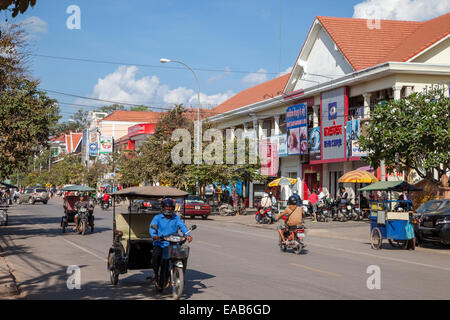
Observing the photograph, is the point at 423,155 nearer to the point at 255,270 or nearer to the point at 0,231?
the point at 255,270

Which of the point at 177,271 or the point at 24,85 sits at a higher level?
the point at 24,85

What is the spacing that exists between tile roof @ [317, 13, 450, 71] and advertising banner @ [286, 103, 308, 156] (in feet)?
17.8

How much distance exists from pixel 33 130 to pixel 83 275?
46.7ft

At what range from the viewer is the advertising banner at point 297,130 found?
131ft

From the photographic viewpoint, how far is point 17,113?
2505 cm

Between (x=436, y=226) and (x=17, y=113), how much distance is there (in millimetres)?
17494

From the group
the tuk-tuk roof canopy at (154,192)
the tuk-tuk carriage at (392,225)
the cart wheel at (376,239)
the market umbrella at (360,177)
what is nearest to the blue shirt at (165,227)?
the tuk-tuk roof canopy at (154,192)

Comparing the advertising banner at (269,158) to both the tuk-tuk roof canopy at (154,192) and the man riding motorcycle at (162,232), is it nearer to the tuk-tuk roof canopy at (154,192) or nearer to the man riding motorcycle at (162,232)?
the tuk-tuk roof canopy at (154,192)

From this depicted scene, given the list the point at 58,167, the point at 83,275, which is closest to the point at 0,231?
the point at 83,275

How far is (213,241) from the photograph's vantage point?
2097cm

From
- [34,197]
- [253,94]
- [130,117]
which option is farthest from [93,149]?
[253,94]

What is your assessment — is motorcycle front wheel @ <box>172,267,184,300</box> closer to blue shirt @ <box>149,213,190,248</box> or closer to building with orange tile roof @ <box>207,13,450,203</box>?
blue shirt @ <box>149,213,190,248</box>

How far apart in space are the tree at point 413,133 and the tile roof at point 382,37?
9.65m

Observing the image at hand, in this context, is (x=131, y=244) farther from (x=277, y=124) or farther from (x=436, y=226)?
(x=277, y=124)
